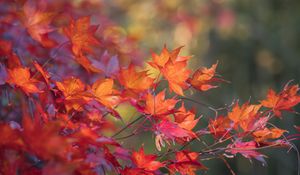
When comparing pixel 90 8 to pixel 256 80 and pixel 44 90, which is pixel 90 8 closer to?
pixel 44 90

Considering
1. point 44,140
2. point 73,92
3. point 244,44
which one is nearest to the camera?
point 44,140

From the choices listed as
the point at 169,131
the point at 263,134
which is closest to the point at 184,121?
the point at 169,131

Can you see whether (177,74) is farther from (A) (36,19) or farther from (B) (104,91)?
(A) (36,19)

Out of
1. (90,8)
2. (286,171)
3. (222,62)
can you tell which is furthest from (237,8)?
(90,8)

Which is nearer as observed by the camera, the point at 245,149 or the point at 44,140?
the point at 44,140

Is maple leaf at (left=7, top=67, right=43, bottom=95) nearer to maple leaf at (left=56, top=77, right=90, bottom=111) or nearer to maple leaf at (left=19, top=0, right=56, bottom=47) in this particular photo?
maple leaf at (left=56, top=77, right=90, bottom=111)
